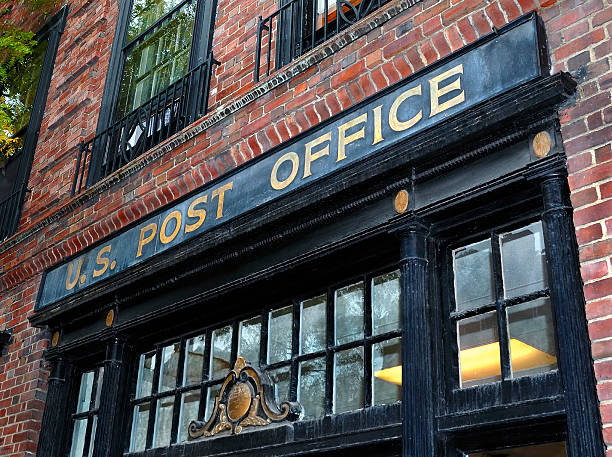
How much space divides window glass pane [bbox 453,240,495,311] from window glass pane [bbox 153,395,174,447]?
240cm

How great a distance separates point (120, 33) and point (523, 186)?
17.7 feet

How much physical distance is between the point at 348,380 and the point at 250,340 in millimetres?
985

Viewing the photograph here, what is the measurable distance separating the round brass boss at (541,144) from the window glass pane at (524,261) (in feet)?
1.21

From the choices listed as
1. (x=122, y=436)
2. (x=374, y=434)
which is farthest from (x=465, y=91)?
(x=122, y=436)

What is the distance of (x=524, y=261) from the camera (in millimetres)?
3582

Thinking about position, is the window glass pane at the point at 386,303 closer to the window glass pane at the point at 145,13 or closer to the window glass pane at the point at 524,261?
the window glass pane at the point at 524,261

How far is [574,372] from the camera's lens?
298cm

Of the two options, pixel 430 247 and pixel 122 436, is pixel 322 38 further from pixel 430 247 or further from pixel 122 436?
pixel 122 436

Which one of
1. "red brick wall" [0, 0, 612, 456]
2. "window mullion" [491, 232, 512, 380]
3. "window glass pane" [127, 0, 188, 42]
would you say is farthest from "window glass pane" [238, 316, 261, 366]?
"window glass pane" [127, 0, 188, 42]

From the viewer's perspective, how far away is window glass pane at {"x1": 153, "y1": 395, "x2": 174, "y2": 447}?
5.14m

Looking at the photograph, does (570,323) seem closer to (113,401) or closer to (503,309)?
(503,309)

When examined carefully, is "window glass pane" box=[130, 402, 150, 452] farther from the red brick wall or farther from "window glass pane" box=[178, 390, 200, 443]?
the red brick wall

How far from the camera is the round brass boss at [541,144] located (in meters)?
3.42

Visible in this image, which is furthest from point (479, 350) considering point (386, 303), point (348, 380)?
point (348, 380)
